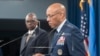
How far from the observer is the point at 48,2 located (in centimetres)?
619

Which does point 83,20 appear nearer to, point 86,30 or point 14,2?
point 86,30

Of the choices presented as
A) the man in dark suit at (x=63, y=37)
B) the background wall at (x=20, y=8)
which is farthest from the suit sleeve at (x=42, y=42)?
the background wall at (x=20, y=8)

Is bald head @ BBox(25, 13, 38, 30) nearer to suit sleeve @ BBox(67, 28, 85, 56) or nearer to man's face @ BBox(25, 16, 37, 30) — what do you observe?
man's face @ BBox(25, 16, 37, 30)

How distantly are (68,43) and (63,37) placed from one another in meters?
0.06

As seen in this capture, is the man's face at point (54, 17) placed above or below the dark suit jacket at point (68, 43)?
above

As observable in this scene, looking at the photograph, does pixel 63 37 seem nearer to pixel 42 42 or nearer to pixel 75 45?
pixel 75 45

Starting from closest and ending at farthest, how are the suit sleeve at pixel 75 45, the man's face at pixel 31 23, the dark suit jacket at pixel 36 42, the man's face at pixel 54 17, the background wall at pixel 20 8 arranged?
the suit sleeve at pixel 75 45, the man's face at pixel 54 17, the dark suit jacket at pixel 36 42, the man's face at pixel 31 23, the background wall at pixel 20 8

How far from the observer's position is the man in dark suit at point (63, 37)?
7.00ft

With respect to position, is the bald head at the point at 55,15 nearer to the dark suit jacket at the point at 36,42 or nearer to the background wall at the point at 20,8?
the dark suit jacket at the point at 36,42

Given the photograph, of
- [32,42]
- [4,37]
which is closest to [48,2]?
[4,37]

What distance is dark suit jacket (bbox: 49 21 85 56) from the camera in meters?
2.13

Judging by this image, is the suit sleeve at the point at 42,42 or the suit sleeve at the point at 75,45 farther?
the suit sleeve at the point at 42,42

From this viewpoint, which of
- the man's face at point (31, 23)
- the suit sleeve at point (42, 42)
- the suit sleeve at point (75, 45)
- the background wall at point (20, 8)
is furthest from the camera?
the background wall at point (20, 8)

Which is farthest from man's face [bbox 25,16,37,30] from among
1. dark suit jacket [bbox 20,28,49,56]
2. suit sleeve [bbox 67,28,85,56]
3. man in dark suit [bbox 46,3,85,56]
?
suit sleeve [bbox 67,28,85,56]
